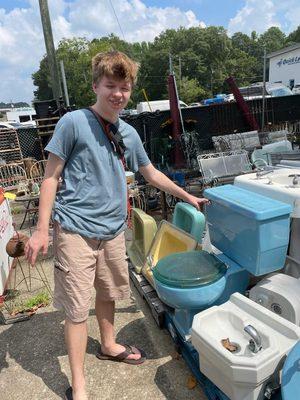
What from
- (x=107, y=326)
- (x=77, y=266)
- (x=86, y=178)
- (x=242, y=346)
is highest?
(x=86, y=178)

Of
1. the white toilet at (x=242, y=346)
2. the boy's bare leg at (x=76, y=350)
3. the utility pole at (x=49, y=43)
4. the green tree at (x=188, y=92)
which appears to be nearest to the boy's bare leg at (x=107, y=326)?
the boy's bare leg at (x=76, y=350)

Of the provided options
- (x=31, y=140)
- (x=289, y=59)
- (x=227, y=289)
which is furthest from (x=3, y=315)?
(x=289, y=59)

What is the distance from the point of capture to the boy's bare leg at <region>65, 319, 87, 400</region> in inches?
74.0

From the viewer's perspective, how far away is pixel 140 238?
3.46 metres

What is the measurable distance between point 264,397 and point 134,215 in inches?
91.0

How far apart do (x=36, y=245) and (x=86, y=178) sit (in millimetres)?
415

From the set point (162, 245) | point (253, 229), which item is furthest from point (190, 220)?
point (253, 229)

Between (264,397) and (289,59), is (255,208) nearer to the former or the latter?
(264,397)

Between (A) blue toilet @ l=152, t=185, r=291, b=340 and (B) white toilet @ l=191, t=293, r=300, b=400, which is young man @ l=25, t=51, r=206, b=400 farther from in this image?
(B) white toilet @ l=191, t=293, r=300, b=400

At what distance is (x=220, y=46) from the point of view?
5028 cm

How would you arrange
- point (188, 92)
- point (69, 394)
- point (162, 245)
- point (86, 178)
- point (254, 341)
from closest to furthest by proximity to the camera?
1. point (254, 341)
2. point (86, 178)
3. point (69, 394)
4. point (162, 245)
5. point (188, 92)

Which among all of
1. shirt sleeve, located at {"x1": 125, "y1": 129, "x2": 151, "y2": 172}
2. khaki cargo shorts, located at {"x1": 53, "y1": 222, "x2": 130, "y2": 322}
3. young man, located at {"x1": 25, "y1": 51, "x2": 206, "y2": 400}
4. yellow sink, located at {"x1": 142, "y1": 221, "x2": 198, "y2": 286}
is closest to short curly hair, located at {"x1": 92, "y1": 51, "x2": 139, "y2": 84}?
young man, located at {"x1": 25, "y1": 51, "x2": 206, "y2": 400}

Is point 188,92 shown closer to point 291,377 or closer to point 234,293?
point 234,293

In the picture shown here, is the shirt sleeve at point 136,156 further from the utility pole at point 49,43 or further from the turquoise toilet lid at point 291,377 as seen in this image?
the utility pole at point 49,43
